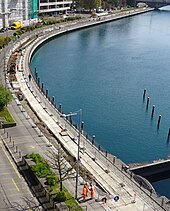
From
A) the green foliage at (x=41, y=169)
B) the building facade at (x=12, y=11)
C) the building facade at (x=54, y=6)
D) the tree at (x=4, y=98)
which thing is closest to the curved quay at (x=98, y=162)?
the green foliage at (x=41, y=169)

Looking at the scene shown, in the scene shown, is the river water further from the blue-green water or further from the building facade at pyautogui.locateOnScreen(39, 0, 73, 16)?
the building facade at pyautogui.locateOnScreen(39, 0, 73, 16)

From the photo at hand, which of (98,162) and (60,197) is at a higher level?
(60,197)

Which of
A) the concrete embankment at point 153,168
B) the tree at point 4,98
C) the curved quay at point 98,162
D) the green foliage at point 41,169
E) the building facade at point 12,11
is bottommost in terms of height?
the concrete embankment at point 153,168

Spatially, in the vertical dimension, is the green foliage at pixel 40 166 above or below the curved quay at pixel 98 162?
above

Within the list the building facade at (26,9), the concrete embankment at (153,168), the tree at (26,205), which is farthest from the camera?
the building facade at (26,9)

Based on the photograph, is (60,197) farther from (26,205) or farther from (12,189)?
(12,189)

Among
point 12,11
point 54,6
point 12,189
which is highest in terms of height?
point 54,6

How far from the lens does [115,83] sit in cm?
8512

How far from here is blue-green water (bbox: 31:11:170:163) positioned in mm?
58956

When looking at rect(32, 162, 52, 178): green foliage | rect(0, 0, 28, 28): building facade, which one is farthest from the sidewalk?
rect(0, 0, 28, 28): building facade

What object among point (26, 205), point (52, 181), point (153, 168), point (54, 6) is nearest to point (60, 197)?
point (52, 181)

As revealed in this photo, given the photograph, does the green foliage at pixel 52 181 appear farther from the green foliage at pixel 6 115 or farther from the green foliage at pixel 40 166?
the green foliage at pixel 6 115

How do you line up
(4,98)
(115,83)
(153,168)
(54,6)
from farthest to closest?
(54,6) → (115,83) → (4,98) → (153,168)

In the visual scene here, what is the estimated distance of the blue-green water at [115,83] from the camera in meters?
59.0
